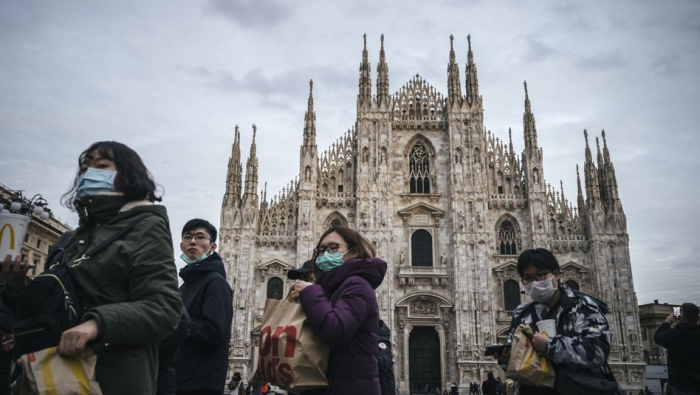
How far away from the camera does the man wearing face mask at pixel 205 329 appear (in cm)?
428

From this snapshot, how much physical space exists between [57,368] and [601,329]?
3553 millimetres

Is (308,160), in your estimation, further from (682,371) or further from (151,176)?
(151,176)

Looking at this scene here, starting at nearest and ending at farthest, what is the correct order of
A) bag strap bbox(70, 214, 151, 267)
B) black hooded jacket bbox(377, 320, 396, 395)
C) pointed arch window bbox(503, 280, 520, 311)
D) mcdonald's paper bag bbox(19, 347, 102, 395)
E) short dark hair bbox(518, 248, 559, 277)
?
mcdonald's paper bag bbox(19, 347, 102, 395), bag strap bbox(70, 214, 151, 267), short dark hair bbox(518, 248, 559, 277), black hooded jacket bbox(377, 320, 396, 395), pointed arch window bbox(503, 280, 520, 311)

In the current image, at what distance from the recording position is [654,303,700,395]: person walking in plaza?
5723 mm

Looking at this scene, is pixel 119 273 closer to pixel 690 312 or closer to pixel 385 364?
pixel 385 364

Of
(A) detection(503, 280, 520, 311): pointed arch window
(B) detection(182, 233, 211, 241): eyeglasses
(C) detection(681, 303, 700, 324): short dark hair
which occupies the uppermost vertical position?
(A) detection(503, 280, 520, 311): pointed arch window

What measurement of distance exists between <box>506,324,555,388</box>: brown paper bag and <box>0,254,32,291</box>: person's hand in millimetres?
3208

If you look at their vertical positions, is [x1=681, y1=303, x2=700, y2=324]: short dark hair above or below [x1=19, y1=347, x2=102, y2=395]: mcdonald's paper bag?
above

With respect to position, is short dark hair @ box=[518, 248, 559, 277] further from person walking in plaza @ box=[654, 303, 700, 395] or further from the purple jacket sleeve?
person walking in plaza @ box=[654, 303, 700, 395]

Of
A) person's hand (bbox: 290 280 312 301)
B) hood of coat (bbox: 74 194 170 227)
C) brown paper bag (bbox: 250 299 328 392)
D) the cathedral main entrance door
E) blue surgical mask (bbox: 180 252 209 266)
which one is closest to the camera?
hood of coat (bbox: 74 194 170 227)

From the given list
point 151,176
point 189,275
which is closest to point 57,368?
point 151,176

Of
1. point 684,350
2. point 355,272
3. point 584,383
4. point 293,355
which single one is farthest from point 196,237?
point 684,350

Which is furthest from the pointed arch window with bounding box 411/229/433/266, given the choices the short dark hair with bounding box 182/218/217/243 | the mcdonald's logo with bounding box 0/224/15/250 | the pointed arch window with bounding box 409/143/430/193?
Answer: the mcdonald's logo with bounding box 0/224/15/250

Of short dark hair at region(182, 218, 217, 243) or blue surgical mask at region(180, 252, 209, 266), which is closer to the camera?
blue surgical mask at region(180, 252, 209, 266)
